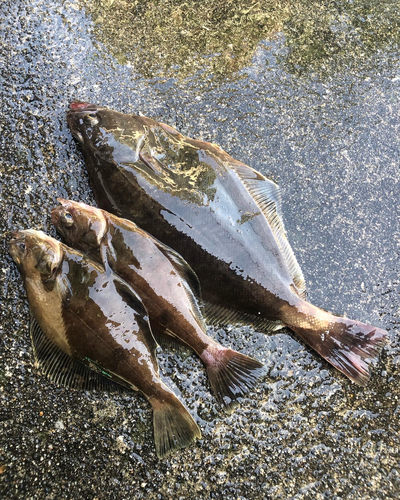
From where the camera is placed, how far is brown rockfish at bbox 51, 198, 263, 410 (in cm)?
267

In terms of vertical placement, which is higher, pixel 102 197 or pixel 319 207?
pixel 319 207

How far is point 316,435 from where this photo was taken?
2.76 meters

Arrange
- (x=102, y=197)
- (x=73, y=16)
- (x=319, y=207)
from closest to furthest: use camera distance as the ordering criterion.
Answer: (x=102, y=197)
(x=319, y=207)
(x=73, y=16)

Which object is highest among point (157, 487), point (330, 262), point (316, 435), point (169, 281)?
point (330, 262)

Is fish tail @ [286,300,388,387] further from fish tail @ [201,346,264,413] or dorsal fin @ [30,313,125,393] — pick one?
dorsal fin @ [30,313,125,393]

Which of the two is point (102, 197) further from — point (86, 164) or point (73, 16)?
point (73, 16)

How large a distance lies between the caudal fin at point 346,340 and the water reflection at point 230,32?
2.13 m

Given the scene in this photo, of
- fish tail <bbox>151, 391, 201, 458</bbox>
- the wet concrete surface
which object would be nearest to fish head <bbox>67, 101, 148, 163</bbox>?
the wet concrete surface

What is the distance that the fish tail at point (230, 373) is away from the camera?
2672 mm

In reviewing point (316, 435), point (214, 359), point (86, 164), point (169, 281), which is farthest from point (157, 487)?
point (86, 164)

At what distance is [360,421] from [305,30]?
3190 mm

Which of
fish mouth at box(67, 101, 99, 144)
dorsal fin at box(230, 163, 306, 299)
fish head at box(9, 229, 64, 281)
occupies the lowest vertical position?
fish head at box(9, 229, 64, 281)

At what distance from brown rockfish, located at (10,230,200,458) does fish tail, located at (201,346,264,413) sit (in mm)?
287

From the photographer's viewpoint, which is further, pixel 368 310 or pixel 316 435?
pixel 368 310
